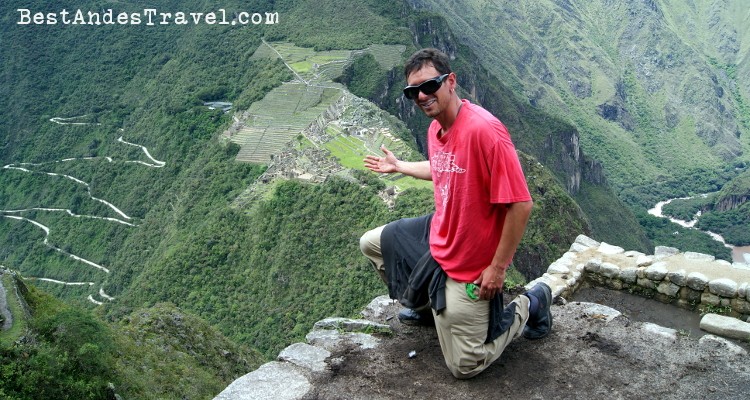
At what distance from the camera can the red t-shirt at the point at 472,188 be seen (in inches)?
171

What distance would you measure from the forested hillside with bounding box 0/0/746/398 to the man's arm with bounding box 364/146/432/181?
187 inches

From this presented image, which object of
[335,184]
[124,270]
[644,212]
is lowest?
[644,212]

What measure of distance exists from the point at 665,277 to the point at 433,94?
4.18 m

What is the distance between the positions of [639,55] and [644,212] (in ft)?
337

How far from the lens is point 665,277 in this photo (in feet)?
23.6

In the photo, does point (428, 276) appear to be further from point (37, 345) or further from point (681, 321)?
point (37, 345)

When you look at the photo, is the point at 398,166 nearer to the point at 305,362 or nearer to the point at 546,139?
the point at 305,362

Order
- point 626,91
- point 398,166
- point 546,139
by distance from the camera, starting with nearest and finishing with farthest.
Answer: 1. point 398,166
2. point 546,139
3. point 626,91

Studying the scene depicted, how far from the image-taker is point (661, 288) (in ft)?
23.8

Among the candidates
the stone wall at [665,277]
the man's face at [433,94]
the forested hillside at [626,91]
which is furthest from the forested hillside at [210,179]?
the forested hillside at [626,91]

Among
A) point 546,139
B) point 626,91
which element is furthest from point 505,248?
point 626,91

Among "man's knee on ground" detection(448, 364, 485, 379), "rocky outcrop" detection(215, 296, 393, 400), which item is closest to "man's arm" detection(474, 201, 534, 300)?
"man's knee on ground" detection(448, 364, 485, 379)


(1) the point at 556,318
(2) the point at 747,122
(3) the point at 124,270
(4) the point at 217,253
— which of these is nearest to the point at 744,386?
(1) the point at 556,318

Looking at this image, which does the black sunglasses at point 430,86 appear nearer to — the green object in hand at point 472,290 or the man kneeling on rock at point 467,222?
the man kneeling on rock at point 467,222
